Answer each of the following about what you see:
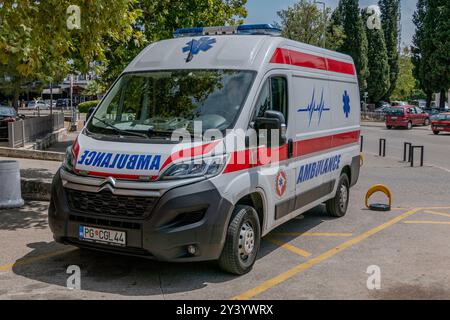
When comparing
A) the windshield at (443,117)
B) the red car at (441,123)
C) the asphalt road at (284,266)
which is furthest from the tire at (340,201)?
the windshield at (443,117)

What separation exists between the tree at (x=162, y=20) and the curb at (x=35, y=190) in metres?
7.36

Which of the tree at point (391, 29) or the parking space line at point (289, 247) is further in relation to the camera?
the tree at point (391, 29)

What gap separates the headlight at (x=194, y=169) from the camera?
527cm

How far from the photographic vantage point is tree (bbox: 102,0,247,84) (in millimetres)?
17016

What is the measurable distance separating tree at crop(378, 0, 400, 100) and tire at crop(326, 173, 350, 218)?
5801cm

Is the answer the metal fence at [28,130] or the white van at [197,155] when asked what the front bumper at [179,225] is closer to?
the white van at [197,155]

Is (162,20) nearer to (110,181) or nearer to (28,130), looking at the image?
(28,130)

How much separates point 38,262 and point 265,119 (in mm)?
3078

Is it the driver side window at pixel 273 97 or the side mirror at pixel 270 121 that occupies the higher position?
the driver side window at pixel 273 97

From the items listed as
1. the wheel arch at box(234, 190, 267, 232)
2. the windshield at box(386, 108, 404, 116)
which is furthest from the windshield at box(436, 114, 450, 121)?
the wheel arch at box(234, 190, 267, 232)

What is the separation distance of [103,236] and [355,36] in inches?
2154

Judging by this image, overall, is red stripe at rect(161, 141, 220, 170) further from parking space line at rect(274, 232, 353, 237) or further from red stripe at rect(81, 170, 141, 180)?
parking space line at rect(274, 232, 353, 237)
